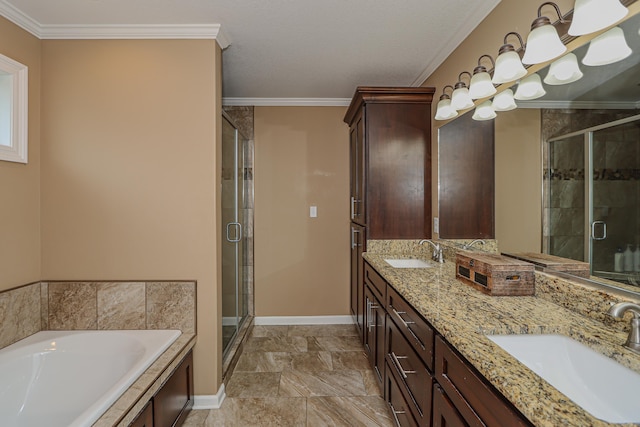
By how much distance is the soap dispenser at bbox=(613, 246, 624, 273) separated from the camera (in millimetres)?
1111

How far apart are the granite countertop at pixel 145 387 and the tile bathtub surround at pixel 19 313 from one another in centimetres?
92

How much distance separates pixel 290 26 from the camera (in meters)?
2.04

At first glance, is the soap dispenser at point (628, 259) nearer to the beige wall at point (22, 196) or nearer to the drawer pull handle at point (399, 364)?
the drawer pull handle at point (399, 364)

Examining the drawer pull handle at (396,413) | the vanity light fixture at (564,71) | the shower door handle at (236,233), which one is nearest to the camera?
the vanity light fixture at (564,71)

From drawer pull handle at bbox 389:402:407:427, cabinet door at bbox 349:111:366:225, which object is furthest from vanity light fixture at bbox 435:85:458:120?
drawer pull handle at bbox 389:402:407:427

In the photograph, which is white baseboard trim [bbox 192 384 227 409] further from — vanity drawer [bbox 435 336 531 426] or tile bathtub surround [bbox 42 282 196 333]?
vanity drawer [bbox 435 336 531 426]

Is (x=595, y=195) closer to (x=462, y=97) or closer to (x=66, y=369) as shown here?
(x=462, y=97)

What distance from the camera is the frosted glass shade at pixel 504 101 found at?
1.67 m

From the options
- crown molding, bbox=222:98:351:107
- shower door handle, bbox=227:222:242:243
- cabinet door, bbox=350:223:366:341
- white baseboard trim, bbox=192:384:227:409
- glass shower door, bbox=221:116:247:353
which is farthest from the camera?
crown molding, bbox=222:98:351:107

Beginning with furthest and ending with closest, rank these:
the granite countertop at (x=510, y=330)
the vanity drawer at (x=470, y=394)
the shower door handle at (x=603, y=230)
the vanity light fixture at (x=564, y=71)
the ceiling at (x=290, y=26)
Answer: the ceiling at (x=290, y=26)
the vanity light fixture at (x=564, y=71)
the shower door handle at (x=603, y=230)
the vanity drawer at (x=470, y=394)
the granite countertop at (x=510, y=330)

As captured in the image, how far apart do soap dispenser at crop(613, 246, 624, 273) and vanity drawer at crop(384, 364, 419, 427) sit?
975 mm

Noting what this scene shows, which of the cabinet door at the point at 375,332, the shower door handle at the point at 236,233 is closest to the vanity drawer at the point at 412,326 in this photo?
the cabinet door at the point at 375,332

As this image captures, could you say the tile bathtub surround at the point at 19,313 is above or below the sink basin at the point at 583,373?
below

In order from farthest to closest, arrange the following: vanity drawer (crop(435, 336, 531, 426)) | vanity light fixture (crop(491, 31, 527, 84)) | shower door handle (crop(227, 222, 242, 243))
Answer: shower door handle (crop(227, 222, 242, 243)), vanity light fixture (crop(491, 31, 527, 84)), vanity drawer (crop(435, 336, 531, 426))
